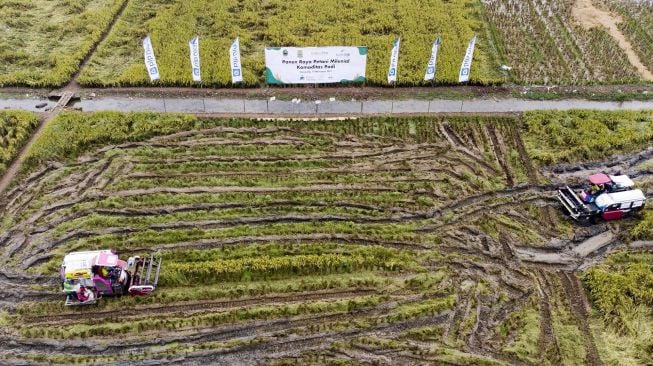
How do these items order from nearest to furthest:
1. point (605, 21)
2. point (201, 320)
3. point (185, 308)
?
point (201, 320)
point (185, 308)
point (605, 21)

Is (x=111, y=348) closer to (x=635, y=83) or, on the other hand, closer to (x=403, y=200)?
(x=403, y=200)

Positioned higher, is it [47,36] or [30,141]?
[47,36]

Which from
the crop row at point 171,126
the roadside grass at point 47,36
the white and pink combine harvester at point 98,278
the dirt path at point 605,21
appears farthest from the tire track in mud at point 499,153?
the roadside grass at point 47,36

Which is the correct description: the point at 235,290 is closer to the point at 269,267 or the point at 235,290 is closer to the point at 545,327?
the point at 269,267

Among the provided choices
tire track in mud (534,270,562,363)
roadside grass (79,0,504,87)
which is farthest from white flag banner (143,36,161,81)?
tire track in mud (534,270,562,363)

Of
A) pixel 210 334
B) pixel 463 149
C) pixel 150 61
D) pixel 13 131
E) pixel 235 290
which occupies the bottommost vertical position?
pixel 210 334

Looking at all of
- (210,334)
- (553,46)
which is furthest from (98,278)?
(553,46)

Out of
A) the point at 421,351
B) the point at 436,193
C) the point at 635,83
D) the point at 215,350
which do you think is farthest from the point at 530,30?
the point at 215,350

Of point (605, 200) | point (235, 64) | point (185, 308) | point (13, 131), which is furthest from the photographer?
point (235, 64)
